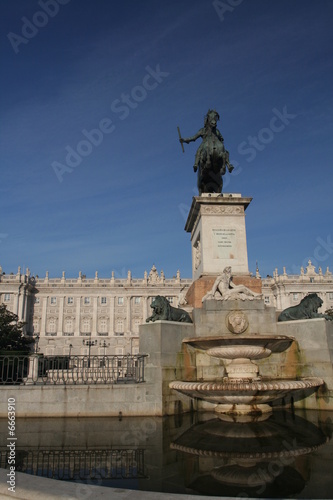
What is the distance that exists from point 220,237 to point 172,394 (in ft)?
16.4

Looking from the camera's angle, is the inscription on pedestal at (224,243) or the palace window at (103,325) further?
the palace window at (103,325)

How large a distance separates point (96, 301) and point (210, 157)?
9600cm

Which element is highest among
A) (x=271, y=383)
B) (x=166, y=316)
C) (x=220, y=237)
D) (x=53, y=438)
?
(x=220, y=237)

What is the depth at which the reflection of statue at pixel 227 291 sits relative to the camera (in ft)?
36.1

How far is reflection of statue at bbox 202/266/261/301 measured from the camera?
36.1 ft

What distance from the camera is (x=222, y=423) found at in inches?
320

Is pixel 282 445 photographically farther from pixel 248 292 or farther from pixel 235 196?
pixel 235 196

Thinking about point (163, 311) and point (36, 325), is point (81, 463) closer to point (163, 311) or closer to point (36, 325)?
point (163, 311)

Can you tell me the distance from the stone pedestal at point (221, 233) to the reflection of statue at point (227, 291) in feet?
3.18

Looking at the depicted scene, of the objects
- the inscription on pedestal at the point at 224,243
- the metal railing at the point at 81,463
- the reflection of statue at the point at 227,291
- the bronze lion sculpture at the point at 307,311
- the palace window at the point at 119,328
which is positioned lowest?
the metal railing at the point at 81,463

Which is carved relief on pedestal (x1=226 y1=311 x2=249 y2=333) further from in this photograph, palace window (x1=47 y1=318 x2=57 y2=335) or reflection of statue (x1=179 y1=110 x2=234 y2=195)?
palace window (x1=47 y1=318 x2=57 y2=335)

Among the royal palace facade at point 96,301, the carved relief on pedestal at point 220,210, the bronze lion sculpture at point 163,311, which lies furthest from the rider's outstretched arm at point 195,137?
the royal palace facade at point 96,301

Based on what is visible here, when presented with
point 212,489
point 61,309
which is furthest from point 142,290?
point 212,489

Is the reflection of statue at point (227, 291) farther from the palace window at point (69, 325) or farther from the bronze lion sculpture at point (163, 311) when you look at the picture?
the palace window at point (69, 325)
